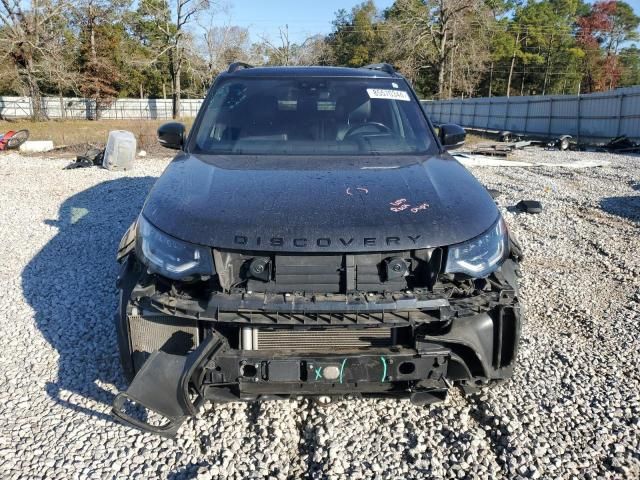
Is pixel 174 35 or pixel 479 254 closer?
pixel 479 254

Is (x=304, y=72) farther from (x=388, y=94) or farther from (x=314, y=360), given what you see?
(x=314, y=360)

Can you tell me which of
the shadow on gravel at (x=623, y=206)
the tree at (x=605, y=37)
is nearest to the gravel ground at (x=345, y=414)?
the shadow on gravel at (x=623, y=206)

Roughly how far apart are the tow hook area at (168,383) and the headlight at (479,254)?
1115 millimetres

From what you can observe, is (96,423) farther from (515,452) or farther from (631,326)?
(631,326)

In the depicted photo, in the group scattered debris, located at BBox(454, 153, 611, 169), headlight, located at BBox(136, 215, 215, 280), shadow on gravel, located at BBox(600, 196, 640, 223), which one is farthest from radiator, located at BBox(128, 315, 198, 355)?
scattered debris, located at BBox(454, 153, 611, 169)

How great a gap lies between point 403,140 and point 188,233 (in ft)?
6.10

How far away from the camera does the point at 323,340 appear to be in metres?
2.45

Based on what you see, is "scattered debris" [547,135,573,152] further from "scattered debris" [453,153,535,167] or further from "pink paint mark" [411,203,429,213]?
"pink paint mark" [411,203,429,213]

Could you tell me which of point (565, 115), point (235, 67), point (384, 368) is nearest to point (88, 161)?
point (235, 67)

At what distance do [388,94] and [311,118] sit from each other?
67cm

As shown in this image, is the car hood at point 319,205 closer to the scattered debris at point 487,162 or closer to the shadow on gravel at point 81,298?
the shadow on gravel at point 81,298

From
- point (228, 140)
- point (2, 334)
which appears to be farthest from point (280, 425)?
point (2, 334)

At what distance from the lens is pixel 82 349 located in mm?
3545

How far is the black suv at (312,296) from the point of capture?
2.34m
